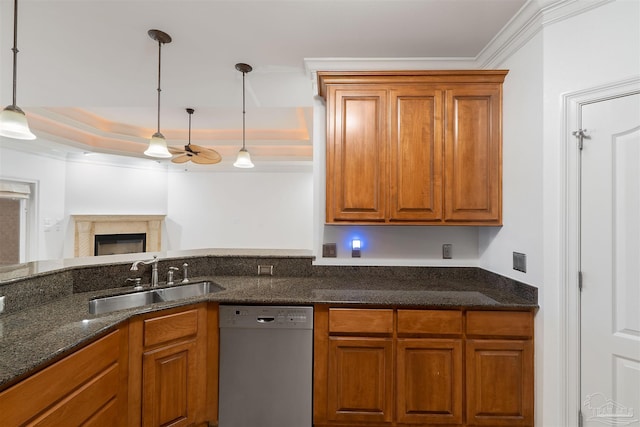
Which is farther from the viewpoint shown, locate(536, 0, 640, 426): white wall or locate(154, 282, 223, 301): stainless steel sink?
locate(154, 282, 223, 301): stainless steel sink

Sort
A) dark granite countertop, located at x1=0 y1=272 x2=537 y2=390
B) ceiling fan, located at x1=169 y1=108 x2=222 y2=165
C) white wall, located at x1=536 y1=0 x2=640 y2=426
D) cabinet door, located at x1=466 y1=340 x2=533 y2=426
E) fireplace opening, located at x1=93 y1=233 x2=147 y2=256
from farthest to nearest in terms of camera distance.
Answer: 1. fireplace opening, located at x1=93 y1=233 x2=147 y2=256
2. ceiling fan, located at x1=169 y1=108 x2=222 y2=165
3. cabinet door, located at x1=466 y1=340 x2=533 y2=426
4. white wall, located at x1=536 y1=0 x2=640 y2=426
5. dark granite countertop, located at x1=0 y1=272 x2=537 y2=390

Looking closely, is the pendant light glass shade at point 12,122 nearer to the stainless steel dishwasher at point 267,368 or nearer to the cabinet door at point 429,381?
the stainless steel dishwasher at point 267,368

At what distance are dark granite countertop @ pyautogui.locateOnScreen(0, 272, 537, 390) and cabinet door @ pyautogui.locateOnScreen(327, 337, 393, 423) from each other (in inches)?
10.5

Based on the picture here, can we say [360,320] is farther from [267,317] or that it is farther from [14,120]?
[14,120]

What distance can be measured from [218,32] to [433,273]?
7.96 ft

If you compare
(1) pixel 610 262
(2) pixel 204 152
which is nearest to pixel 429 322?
(1) pixel 610 262

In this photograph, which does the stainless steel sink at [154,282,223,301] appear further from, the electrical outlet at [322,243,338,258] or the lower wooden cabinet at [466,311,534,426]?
the lower wooden cabinet at [466,311,534,426]

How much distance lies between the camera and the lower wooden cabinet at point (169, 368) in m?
1.62

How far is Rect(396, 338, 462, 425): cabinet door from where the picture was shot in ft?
5.90

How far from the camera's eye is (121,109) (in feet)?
13.6

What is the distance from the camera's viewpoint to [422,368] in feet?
5.95

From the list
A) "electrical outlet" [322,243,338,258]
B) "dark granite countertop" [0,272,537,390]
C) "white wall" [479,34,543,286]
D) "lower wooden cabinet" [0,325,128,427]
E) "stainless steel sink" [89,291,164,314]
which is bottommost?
"lower wooden cabinet" [0,325,128,427]

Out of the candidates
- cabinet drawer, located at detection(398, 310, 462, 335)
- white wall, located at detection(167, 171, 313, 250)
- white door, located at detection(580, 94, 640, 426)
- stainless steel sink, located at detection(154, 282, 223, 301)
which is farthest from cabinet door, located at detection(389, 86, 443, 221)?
white wall, located at detection(167, 171, 313, 250)

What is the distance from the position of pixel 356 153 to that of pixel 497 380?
5.60 feet
